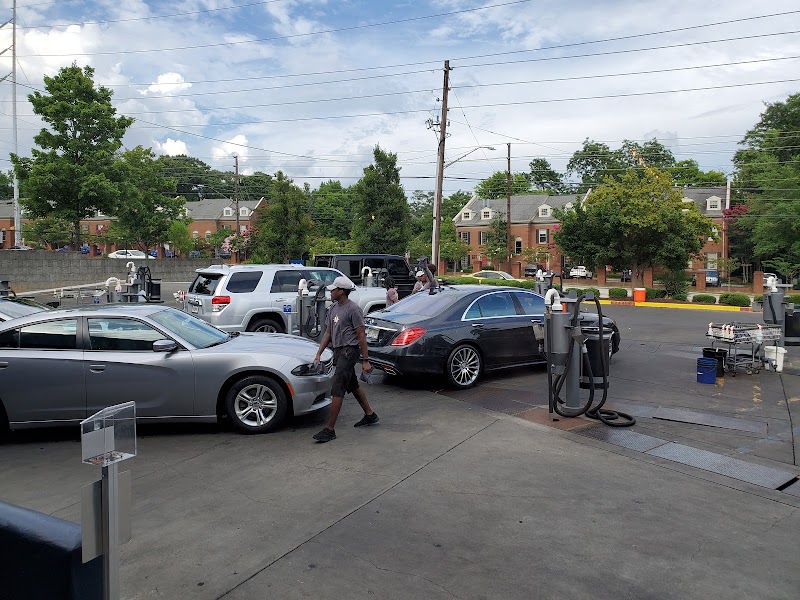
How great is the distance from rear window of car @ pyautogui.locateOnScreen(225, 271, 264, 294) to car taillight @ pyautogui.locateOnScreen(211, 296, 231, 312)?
0.25 meters

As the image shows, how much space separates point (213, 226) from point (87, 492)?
8138cm

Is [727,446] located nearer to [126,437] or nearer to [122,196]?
[126,437]

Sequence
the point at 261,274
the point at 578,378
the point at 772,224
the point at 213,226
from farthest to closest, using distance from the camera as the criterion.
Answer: the point at 213,226, the point at 772,224, the point at 261,274, the point at 578,378

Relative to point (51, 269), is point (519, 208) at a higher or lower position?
higher

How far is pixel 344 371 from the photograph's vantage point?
6.95 metres

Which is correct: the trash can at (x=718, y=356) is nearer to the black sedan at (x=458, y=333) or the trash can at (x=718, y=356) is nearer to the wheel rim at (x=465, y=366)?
the black sedan at (x=458, y=333)

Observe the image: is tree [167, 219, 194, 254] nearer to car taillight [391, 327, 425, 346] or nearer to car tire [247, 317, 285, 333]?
car tire [247, 317, 285, 333]

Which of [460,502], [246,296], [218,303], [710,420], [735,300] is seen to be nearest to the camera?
[460,502]

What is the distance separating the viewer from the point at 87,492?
2.46 metres

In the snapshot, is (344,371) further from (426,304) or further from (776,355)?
(776,355)

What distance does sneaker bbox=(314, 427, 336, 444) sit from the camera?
6.79m

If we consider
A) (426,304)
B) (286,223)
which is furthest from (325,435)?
(286,223)

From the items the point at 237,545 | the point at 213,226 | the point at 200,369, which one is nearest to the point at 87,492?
the point at 237,545

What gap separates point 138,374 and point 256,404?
49.6 inches
